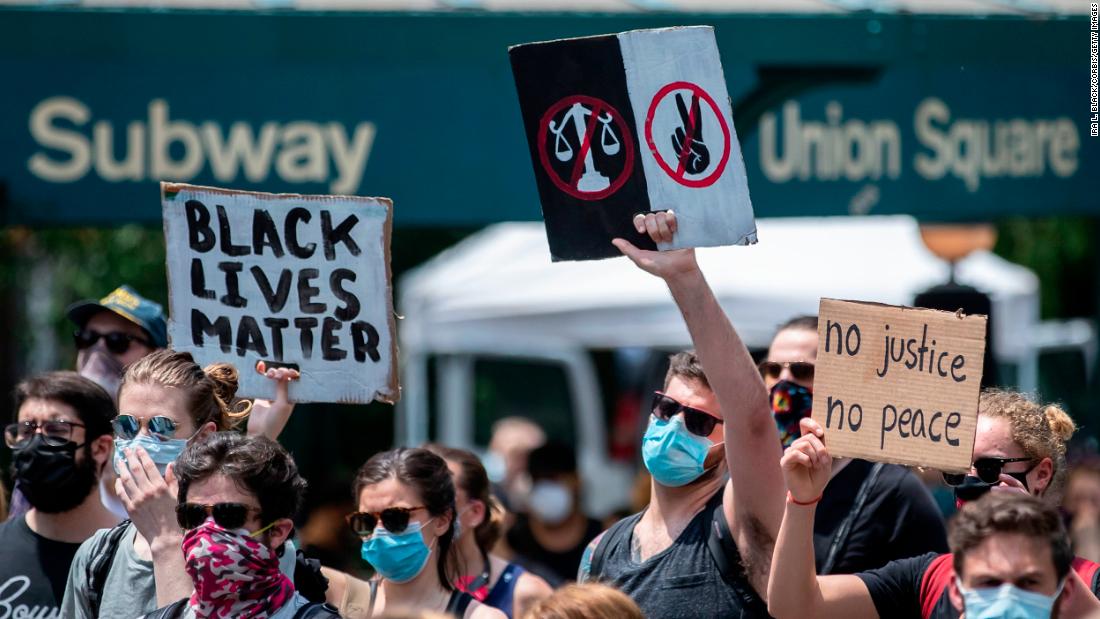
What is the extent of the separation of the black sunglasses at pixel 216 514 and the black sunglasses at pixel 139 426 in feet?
1.77

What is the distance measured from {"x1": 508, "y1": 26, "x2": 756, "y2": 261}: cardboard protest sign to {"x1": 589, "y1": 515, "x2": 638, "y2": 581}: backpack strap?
0.83 metres

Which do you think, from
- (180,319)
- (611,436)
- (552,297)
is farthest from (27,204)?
(611,436)

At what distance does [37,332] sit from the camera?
63.4 ft

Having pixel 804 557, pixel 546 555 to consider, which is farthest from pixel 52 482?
pixel 546 555

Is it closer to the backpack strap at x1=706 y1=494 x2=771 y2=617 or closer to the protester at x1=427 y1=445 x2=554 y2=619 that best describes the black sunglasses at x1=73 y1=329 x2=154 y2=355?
the protester at x1=427 y1=445 x2=554 y2=619

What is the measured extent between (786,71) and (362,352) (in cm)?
250

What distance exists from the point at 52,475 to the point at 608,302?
918 centimetres

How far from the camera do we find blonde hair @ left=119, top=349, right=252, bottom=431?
179 inches

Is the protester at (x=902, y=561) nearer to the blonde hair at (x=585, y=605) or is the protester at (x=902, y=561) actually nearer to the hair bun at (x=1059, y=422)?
the hair bun at (x=1059, y=422)

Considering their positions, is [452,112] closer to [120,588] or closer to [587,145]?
[587,145]

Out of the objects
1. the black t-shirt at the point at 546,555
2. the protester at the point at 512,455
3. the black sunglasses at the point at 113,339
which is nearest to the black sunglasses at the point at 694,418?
the black sunglasses at the point at 113,339

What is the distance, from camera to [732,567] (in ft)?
13.6

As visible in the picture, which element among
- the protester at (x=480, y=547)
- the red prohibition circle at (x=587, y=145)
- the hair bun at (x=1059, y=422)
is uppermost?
the red prohibition circle at (x=587, y=145)

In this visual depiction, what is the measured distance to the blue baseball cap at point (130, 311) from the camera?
5.77 meters
